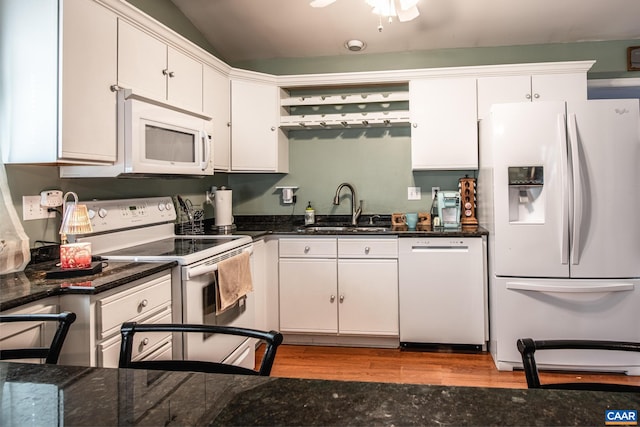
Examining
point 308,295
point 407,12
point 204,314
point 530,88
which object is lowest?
point 308,295

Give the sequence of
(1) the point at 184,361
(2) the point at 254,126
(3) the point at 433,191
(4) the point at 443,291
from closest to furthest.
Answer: (1) the point at 184,361 → (4) the point at 443,291 → (2) the point at 254,126 → (3) the point at 433,191

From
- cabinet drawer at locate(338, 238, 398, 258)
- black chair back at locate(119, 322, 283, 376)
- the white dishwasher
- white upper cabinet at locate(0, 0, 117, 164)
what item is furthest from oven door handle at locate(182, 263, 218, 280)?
the white dishwasher

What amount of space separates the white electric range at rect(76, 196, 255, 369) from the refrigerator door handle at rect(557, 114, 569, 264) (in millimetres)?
2027

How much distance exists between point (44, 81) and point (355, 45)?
254 cm

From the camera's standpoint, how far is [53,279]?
1730 mm

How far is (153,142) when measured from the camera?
2303 millimetres

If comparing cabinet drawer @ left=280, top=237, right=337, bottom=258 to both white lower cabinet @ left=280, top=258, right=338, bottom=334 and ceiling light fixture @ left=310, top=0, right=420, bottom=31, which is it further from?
ceiling light fixture @ left=310, top=0, right=420, bottom=31

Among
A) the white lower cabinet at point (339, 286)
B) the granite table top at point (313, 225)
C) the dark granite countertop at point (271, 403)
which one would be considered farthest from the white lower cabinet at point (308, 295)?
the dark granite countertop at point (271, 403)

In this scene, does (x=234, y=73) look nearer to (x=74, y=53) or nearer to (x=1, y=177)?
(x=74, y=53)

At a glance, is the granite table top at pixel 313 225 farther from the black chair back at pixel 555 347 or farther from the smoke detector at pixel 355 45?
the black chair back at pixel 555 347

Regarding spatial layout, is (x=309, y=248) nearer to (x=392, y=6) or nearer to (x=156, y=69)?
(x=156, y=69)

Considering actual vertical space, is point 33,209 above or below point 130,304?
above

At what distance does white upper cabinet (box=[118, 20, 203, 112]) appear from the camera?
2.26 m

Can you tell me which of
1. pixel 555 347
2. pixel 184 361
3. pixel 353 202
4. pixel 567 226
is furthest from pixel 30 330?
pixel 567 226
